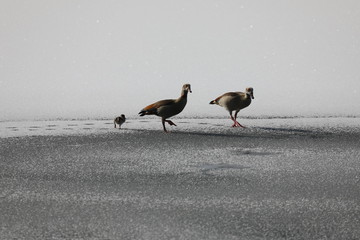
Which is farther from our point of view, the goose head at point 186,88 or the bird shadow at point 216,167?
the goose head at point 186,88

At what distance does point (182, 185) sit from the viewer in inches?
169

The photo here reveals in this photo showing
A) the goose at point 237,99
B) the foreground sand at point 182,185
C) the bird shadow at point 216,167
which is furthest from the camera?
the goose at point 237,99

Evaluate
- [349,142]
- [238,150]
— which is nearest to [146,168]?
[238,150]

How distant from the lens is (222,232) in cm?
306

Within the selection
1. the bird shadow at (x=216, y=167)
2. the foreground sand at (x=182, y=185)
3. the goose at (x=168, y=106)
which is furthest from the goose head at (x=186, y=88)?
the bird shadow at (x=216, y=167)

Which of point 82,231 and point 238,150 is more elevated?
point 238,150

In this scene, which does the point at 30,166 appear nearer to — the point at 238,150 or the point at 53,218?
the point at 53,218

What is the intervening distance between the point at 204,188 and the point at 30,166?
2133 mm

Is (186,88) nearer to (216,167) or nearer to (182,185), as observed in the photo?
(216,167)

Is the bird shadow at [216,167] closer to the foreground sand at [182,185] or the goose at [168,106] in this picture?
the foreground sand at [182,185]

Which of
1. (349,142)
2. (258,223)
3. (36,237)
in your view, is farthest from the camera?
(349,142)

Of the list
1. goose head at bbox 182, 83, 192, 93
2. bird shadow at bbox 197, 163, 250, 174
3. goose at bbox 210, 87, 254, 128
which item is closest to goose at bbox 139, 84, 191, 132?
goose head at bbox 182, 83, 192, 93

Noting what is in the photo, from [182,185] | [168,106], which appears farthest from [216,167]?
[168,106]

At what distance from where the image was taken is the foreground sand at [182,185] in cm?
316
